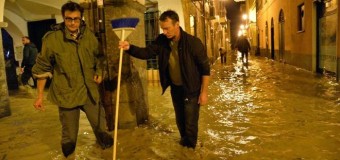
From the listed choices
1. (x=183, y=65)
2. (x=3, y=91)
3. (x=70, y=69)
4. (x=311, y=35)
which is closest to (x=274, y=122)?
(x=183, y=65)

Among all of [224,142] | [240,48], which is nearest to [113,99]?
[224,142]

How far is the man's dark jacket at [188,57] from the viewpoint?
4.35 m

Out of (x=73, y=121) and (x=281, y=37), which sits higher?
(x=281, y=37)

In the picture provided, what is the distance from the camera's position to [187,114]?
178 inches

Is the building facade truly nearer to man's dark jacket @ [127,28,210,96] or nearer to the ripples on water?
the ripples on water

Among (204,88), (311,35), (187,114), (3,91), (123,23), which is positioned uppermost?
(311,35)

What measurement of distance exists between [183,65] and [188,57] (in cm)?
12

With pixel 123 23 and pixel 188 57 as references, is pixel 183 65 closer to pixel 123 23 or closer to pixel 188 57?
pixel 188 57

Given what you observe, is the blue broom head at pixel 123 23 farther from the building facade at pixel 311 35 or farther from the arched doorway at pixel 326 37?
the arched doorway at pixel 326 37

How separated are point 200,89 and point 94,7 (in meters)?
2.29

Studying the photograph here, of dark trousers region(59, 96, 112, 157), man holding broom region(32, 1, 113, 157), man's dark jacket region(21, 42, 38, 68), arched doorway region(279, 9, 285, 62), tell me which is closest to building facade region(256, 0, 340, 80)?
arched doorway region(279, 9, 285, 62)

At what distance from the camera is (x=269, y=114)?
666 cm

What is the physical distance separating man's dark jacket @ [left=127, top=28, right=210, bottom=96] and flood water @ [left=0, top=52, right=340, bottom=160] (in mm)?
936

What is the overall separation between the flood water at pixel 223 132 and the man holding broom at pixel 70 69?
79cm
